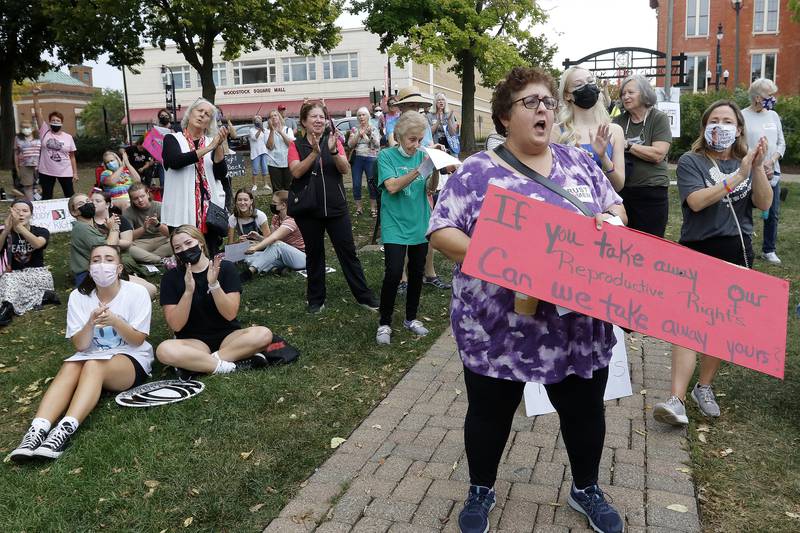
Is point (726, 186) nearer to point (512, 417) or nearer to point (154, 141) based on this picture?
point (512, 417)

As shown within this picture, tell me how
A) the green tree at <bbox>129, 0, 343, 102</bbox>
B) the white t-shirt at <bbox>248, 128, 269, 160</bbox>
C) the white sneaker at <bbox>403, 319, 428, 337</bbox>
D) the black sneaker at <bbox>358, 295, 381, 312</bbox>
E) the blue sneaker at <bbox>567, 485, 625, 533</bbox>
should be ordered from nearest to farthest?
the blue sneaker at <bbox>567, 485, 625, 533</bbox> < the white sneaker at <bbox>403, 319, 428, 337</bbox> < the black sneaker at <bbox>358, 295, 381, 312</bbox> < the white t-shirt at <bbox>248, 128, 269, 160</bbox> < the green tree at <bbox>129, 0, 343, 102</bbox>

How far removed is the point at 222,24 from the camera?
73.5 feet

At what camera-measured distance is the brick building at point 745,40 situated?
1602 inches

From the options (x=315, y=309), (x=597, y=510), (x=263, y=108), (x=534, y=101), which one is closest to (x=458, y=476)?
(x=597, y=510)

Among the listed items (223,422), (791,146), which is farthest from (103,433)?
(791,146)

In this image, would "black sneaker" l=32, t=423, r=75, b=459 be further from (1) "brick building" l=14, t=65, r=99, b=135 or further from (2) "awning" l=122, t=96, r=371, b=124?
(1) "brick building" l=14, t=65, r=99, b=135

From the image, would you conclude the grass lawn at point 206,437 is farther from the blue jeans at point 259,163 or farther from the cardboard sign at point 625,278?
the blue jeans at point 259,163

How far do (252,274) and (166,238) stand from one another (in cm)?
155

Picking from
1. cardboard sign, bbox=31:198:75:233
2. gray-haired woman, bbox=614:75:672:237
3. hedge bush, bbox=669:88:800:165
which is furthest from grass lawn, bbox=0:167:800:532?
hedge bush, bbox=669:88:800:165

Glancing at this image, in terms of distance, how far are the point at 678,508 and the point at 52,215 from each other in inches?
419

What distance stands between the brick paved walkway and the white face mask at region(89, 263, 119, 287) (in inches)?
82.2

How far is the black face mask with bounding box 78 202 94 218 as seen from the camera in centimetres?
778

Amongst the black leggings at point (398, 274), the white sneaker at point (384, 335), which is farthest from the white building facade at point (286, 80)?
the white sneaker at point (384, 335)

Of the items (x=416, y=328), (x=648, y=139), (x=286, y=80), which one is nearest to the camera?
(x=648, y=139)
